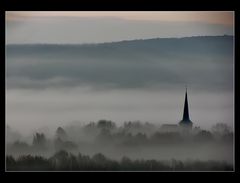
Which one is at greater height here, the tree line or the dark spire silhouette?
the dark spire silhouette

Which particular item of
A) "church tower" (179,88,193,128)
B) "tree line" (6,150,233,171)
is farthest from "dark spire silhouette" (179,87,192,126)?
"tree line" (6,150,233,171)

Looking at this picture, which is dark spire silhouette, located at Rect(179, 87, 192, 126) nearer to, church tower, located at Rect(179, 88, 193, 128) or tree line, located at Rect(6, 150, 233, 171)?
church tower, located at Rect(179, 88, 193, 128)

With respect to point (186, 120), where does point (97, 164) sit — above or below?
below

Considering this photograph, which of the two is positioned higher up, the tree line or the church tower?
the church tower


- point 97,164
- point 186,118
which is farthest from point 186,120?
point 97,164

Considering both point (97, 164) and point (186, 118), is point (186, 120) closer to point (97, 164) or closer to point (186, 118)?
point (186, 118)

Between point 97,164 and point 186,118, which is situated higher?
point 186,118

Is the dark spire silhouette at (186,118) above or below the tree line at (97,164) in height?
above

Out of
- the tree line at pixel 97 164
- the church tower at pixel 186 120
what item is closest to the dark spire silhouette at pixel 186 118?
the church tower at pixel 186 120

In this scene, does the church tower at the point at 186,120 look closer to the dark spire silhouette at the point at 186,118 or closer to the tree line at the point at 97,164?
the dark spire silhouette at the point at 186,118
